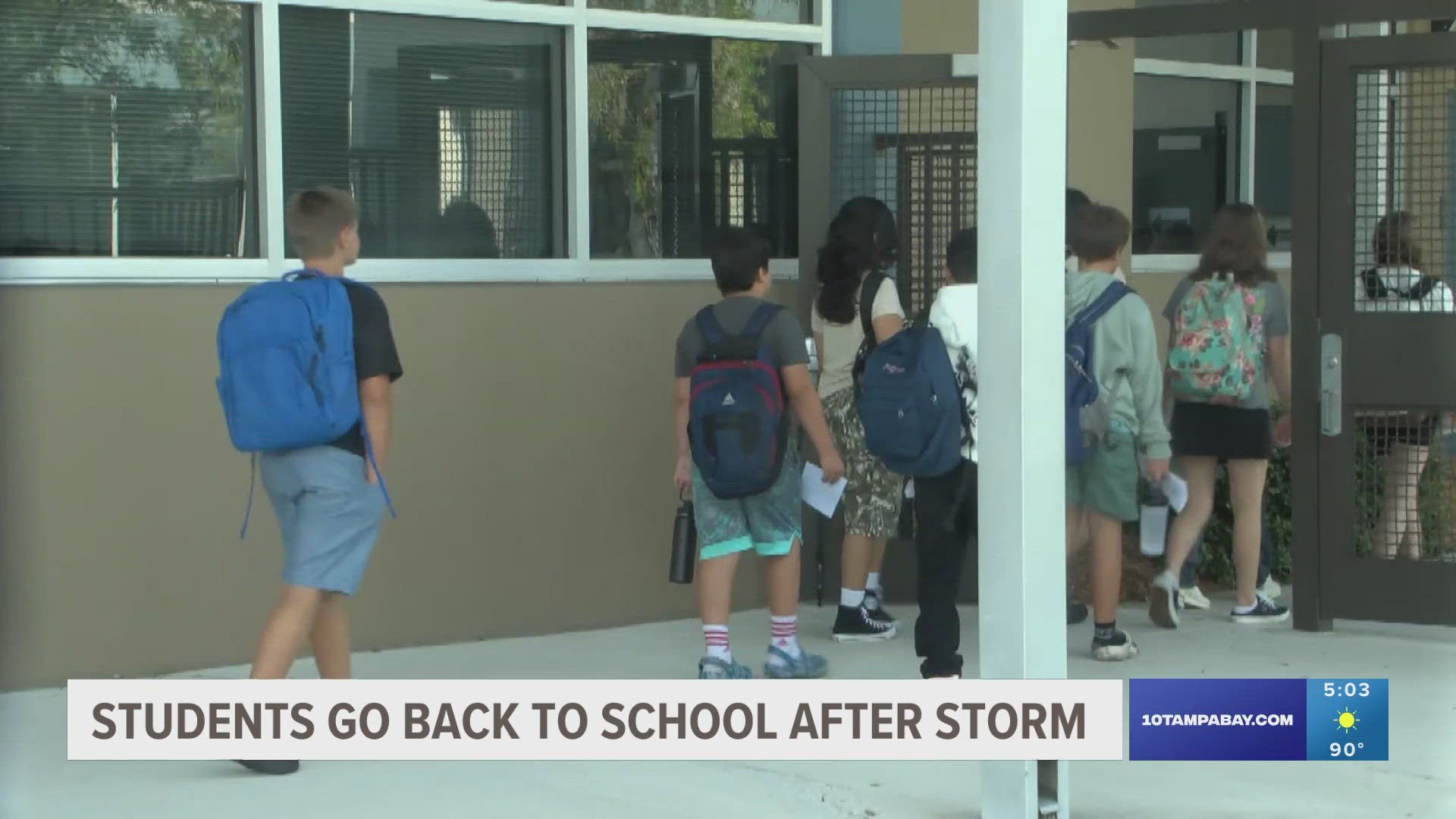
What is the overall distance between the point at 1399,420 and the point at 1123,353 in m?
1.36

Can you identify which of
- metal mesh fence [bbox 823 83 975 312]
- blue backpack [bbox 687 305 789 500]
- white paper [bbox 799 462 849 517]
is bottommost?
white paper [bbox 799 462 849 517]

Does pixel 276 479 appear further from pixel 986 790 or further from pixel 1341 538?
pixel 1341 538

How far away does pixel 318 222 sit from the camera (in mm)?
5500

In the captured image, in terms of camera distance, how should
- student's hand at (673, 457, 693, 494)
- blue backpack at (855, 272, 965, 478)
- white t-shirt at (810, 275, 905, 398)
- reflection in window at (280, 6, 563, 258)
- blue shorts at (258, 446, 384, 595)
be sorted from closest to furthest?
blue shorts at (258, 446, 384, 595)
blue backpack at (855, 272, 965, 478)
student's hand at (673, 457, 693, 494)
reflection in window at (280, 6, 563, 258)
white t-shirt at (810, 275, 905, 398)

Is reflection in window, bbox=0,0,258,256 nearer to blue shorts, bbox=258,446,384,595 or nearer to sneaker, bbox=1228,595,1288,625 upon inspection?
blue shorts, bbox=258,446,384,595

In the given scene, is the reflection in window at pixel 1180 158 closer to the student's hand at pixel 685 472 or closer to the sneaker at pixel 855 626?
the sneaker at pixel 855 626

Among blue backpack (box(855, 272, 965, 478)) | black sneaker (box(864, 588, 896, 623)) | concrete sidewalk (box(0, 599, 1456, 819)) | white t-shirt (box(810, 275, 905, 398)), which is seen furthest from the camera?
black sneaker (box(864, 588, 896, 623))

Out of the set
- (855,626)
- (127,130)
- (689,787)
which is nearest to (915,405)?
(689,787)

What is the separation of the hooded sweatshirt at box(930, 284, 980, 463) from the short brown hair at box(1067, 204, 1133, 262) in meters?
0.96

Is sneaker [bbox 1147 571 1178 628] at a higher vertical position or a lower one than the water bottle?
lower

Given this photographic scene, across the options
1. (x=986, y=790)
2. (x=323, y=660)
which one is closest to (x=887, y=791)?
(x=986, y=790)

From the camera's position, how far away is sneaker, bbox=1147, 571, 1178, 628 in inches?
311

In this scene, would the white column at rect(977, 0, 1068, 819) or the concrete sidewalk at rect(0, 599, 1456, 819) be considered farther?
→ the concrete sidewalk at rect(0, 599, 1456, 819)

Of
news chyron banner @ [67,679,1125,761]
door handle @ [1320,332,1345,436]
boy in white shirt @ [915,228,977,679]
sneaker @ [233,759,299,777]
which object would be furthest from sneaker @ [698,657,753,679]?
door handle @ [1320,332,1345,436]
